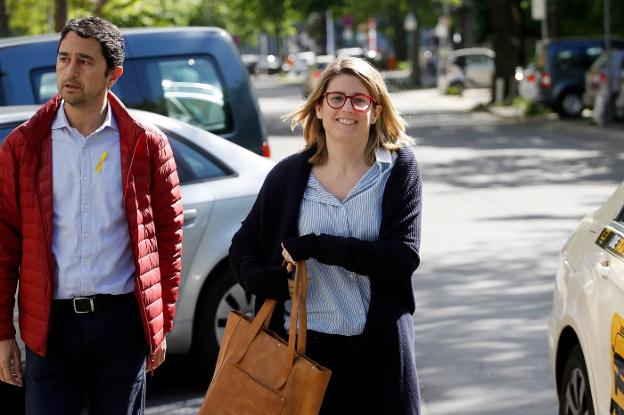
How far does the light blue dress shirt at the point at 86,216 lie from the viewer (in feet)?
12.8

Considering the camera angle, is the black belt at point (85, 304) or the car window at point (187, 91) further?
the car window at point (187, 91)

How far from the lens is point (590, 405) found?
463 centimetres

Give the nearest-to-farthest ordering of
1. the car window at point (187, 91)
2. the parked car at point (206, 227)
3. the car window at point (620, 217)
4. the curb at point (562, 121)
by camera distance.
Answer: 1. the car window at point (620, 217)
2. the parked car at point (206, 227)
3. the car window at point (187, 91)
4. the curb at point (562, 121)

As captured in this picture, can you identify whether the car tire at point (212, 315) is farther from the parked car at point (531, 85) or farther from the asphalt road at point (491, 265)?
the parked car at point (531, 85)

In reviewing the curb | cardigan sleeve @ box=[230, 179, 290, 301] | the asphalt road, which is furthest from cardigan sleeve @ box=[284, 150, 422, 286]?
the curb

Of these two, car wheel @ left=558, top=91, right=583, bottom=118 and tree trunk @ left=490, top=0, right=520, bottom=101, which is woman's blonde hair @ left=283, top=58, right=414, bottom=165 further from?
tree trunk @ left=490, top=0, right=520, bottom=101

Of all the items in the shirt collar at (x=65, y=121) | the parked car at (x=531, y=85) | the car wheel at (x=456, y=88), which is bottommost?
the car wheel at (x=456, y=88)

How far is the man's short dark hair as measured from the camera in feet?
12.9

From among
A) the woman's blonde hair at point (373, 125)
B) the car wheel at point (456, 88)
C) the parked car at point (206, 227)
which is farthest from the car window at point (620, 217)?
the car wheel at point (456, 88)

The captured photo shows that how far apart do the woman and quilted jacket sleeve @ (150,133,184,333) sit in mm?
228

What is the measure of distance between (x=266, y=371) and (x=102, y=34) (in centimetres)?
115

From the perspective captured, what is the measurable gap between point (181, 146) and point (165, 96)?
290 cm

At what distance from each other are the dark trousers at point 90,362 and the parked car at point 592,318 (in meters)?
1.52

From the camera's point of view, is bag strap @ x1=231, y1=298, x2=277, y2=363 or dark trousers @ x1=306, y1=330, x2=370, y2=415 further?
dark trousers @ x1=306, y1=330, x2=370, y2=415
